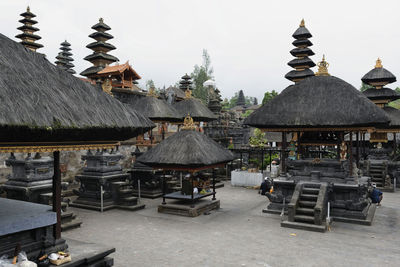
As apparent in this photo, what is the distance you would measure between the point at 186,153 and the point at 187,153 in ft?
0.13

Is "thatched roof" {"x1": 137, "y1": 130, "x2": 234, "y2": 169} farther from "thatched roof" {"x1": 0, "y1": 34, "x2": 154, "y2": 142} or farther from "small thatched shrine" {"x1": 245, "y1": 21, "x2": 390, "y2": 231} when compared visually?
"thatched roof" {"x1": 0, "y1": 34, "x2": 154, "y2": 142}

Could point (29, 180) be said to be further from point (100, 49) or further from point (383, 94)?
point (100, 49)

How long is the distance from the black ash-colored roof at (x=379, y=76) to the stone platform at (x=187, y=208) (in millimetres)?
15284

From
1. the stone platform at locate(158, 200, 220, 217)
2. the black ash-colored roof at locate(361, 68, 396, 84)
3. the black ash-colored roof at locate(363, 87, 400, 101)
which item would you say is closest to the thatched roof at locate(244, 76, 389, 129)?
the stone platform at locate(158, 200, 220, 217)

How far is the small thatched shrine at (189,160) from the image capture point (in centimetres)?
1299

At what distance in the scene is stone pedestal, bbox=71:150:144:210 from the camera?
49.0 ft

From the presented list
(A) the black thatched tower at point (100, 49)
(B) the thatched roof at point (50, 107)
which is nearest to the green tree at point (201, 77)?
(A) the black thatched tower at point (100, 49)

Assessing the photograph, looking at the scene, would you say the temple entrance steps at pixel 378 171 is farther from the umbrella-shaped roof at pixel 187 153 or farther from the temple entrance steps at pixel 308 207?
the umbrella-shaped roof at pixel 187 153

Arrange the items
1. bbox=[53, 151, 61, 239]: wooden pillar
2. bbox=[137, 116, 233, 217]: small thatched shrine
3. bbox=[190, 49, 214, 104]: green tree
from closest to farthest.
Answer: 1. bbox=[53, 151, 61, 239]: wooden pillar
2. bbox=[137, 116, 233, 217]: small thatched shrine
3. bbox=[190, 49, 214, 104]: green tree

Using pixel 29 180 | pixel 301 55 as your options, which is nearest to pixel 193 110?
pixel 301 55

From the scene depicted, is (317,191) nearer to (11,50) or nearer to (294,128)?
(294,128)

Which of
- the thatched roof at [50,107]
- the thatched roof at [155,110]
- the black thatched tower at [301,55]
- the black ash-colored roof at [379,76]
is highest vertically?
the black thatched tower at [301,55]

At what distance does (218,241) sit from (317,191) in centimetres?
509

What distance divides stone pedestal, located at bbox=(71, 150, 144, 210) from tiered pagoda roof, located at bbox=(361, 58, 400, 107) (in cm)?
1761
